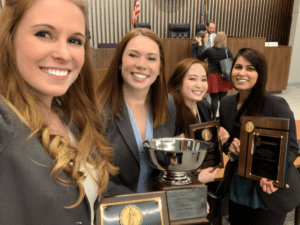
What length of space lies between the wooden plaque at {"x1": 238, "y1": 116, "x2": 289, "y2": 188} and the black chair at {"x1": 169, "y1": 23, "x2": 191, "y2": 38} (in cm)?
630

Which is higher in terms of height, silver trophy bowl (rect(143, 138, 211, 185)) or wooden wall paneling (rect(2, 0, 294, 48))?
wooden wall paneling (rect(2, 0, 294, 48))

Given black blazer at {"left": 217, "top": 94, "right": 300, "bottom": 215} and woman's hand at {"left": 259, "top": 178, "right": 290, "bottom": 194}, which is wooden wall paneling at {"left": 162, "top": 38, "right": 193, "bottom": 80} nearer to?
black blazer at {"left": 217, "top": 94, "right": 300, "bottom": 215}

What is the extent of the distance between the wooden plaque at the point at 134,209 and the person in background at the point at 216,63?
12.4 feet

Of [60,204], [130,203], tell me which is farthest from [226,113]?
[60,204]

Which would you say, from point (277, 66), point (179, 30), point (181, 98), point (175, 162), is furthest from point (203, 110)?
point (277, 66)

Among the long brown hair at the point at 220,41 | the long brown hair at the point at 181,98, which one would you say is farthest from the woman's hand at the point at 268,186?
the long brown hair at the point at 220,41

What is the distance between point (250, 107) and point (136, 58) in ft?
2.52

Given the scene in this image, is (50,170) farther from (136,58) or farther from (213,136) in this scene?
(213,136)

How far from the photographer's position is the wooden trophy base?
96 centimetres

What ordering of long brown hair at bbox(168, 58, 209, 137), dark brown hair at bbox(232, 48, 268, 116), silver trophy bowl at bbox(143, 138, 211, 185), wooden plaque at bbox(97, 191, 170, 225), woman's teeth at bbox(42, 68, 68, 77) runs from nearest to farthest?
woman's teeth at bbox(42, 68, 68, 77) → wooden plaque at bbox(97, 191, 170, 225) → silver trophy bowl at bbox(143, 138, 211, 185) → dark brown hair at bbox(232, 48, 268, 116) → long brown hair at bbox(168, 58, 209, 137)

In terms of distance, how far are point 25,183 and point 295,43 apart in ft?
31.2

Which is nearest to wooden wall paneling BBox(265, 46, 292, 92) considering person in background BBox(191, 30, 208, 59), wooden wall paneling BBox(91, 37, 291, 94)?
wooden wall paneling BBox(91, 37, 291, 94)

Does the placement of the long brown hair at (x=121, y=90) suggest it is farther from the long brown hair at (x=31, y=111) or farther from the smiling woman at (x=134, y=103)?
the long brown hair at (x=31, y=111)

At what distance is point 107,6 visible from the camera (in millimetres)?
7059
